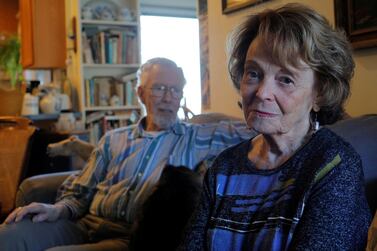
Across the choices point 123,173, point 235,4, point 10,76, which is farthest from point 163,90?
point 10,76

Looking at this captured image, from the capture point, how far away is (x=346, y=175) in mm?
954

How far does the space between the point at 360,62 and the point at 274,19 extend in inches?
24.6

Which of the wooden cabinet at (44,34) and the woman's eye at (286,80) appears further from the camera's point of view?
the wooden cabinet at (44,34)

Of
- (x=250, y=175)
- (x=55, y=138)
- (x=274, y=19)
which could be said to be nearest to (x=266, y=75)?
(x=274, y=19)

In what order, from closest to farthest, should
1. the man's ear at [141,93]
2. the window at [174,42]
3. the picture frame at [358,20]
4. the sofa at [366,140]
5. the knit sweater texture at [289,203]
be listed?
1. the knit sweater texture at [289,203]
2. the sofa at [366,140]
3. the picture frame at [358,20]
4. the man's ear at [141,93]
5. the window at [174,42]

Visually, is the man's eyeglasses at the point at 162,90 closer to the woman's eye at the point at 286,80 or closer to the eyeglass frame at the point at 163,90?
the eyeglass frame at the point at 163,90

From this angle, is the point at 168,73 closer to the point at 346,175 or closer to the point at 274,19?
the point at 274,19

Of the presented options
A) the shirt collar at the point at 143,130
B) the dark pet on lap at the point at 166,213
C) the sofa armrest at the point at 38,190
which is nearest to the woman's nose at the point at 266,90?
the dark pet on lap at the point at 166,213

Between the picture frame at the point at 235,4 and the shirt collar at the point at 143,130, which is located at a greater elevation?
the picture frame at the point at 235,4

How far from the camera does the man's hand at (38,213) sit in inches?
72.8

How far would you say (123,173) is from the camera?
6.64ft

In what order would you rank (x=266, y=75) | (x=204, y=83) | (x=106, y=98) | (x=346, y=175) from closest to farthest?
(x=346, y=175) → (x=266, y=75) → (x=204, y=83) → (x=106, y=98)

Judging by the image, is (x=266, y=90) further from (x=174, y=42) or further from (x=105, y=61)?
(x=174, y=42)

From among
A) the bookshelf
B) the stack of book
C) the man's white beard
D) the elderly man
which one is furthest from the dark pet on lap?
the stack of book
